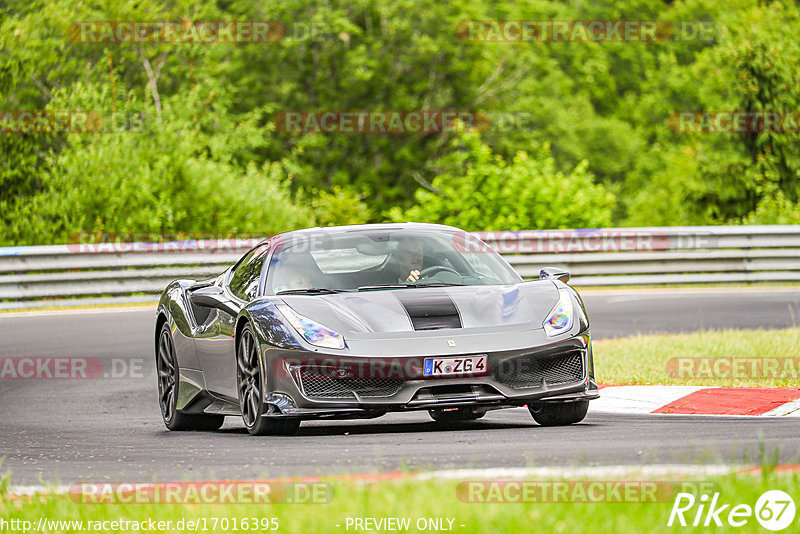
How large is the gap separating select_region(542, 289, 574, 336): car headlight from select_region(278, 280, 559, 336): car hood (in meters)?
0.04

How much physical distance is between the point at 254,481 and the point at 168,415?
4234 millimetres

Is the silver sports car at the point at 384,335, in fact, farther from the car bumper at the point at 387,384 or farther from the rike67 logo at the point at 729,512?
the rike67 logo at the point at 729,512

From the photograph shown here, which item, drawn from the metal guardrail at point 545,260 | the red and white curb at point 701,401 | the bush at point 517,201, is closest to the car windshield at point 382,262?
the red and white curb at point 701,401

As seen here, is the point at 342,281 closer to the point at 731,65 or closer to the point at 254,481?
the point at 254,481

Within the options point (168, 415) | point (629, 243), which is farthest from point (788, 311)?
point (168, 415)

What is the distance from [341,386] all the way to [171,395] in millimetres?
2531

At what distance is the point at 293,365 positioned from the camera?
25.7ft

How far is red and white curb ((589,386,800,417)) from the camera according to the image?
29.3 feet

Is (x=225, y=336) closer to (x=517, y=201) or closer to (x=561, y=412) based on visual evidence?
(x=561, y=412)

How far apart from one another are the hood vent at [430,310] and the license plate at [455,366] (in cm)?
24

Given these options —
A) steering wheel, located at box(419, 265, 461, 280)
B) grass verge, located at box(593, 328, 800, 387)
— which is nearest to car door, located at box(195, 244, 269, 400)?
steering wheel, located at box(419, 265, 461, 280)

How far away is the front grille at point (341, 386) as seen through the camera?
774cm

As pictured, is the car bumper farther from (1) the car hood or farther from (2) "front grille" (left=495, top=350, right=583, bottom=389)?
(1) the car hood

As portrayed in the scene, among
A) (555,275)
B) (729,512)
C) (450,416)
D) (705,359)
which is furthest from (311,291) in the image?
(705,359)
